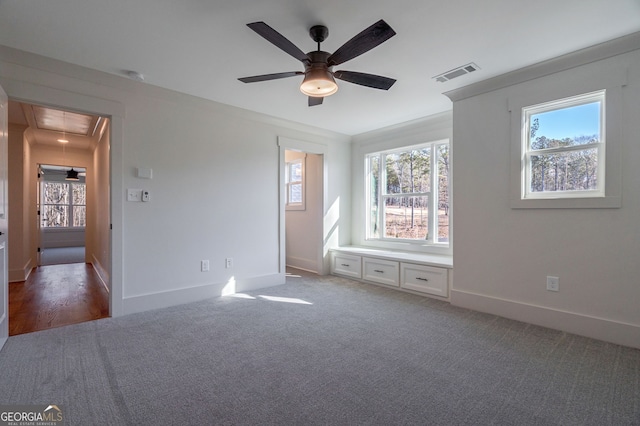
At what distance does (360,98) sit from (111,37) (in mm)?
2507

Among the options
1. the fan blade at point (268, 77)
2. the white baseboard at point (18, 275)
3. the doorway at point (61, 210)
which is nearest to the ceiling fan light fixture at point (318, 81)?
the fan blade at point (268, 77)

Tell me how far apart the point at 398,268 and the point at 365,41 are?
309 cm

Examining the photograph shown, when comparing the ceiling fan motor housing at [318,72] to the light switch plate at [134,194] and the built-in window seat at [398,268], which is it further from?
the built-in window seat at [398,268]

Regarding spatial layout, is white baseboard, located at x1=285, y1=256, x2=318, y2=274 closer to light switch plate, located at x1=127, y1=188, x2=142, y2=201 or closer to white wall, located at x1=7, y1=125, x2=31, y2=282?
light switch plate, located at x1=127, y1=188, x2=142, y2=201

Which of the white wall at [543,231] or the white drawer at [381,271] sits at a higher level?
the white wall at [543,231]

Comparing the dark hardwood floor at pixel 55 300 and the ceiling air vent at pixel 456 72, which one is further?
the dark hardwood floor at pixel 55 300

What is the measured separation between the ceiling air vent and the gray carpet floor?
251 cm

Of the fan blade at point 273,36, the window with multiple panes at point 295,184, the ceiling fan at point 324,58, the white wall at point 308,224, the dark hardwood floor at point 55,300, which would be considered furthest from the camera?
the window with multiple panes at point 295,184

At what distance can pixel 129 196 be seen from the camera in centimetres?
324

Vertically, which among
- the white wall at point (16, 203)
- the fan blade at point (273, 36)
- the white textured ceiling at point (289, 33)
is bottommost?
the white wall at point (16, 203)

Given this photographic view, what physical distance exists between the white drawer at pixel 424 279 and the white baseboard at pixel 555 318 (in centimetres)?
20

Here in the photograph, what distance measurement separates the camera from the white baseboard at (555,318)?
8.18 feet

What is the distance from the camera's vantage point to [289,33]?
93.2 inches

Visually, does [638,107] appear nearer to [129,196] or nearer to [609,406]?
[609,406]
